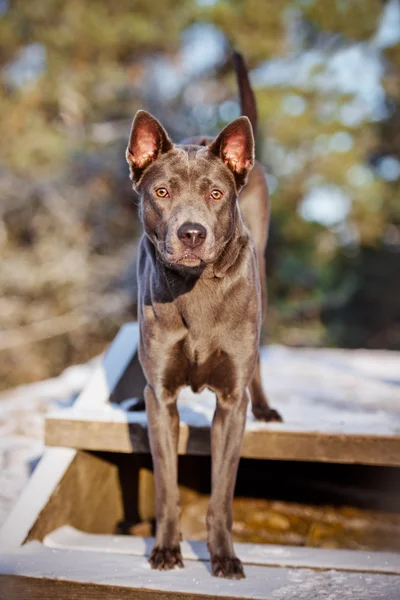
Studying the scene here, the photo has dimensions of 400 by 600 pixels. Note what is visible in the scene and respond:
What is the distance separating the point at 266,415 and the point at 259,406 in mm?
80

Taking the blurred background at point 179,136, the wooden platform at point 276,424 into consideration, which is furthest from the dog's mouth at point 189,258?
the blurred background at point 179,136

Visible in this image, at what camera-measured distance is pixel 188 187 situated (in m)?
2.46

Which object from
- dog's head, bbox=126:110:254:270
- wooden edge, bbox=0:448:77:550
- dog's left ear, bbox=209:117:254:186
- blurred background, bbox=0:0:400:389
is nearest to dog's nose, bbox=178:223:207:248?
dog's head, bbox=126:110:254:270

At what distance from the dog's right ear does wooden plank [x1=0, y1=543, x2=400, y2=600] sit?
1.47 meters

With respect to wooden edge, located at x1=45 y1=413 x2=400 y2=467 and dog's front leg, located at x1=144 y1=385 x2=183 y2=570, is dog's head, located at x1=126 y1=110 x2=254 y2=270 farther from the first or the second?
wooden edge, located at x1=45 y1=413 x2=400 y2=467

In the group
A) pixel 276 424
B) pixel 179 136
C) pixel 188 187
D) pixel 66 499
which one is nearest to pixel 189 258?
pixel 188 187

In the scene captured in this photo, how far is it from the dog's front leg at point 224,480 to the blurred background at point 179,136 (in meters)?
11.0

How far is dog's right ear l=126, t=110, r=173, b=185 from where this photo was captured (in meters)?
2.58

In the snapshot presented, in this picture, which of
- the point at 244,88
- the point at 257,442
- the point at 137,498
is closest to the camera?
the point at 257,442

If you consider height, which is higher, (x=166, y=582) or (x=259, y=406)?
(x=259, y=406)

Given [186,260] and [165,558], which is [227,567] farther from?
[186,260]

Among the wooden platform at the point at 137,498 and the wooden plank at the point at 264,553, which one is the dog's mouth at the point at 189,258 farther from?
the wooden plank at the point at 264,553

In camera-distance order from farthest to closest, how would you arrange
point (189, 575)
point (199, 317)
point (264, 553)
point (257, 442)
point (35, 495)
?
point (257, 442)
point (35, 495)
point (264, 553)
point (199, 317)
point (189, 575)

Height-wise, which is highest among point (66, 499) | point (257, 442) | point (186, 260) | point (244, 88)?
point (244, 88)
